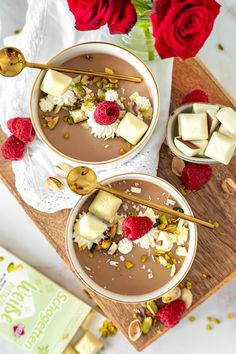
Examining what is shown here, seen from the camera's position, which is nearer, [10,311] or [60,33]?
[60,33]

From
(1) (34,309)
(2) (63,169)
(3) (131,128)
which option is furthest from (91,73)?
(1) (34,309)

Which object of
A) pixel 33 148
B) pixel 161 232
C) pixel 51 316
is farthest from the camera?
pixel 51 316

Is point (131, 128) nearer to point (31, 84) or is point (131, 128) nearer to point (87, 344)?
point (31, 84)

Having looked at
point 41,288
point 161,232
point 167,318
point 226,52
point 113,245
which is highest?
point 226,52

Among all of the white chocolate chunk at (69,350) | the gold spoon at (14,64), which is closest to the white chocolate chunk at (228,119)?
the gold spoon at (14,64)

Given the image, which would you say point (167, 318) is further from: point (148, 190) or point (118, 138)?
point (118, 138)

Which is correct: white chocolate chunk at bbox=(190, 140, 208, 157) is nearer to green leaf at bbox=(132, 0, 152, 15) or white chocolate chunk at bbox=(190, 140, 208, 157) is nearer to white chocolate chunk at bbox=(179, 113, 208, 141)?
white chocolate chunk at bbox=(179, 113, 208, 141)

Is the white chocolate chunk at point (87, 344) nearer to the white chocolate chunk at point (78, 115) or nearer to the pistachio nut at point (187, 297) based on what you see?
the pistachio nut at point (187, 297)

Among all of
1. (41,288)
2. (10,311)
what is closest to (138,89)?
(41,288)
